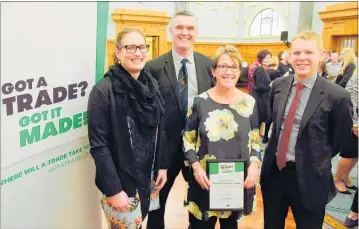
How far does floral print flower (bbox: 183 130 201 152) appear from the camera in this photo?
184 centimetres

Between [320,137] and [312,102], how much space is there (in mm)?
196

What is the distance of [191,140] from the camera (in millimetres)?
1870

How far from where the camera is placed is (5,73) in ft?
3.98

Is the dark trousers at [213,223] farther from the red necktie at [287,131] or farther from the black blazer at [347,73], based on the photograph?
the black blazer at [347,73]

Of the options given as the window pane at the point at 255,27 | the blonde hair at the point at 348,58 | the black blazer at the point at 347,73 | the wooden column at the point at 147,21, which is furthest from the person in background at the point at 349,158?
the window pane at the point at 255,27

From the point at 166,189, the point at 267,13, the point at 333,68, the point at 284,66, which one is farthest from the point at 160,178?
the point at 267,13

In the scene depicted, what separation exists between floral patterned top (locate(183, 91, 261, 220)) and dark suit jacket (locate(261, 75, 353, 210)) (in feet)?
0.88

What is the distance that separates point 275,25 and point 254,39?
1142 millimetres

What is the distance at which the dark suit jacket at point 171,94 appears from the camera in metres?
2.02

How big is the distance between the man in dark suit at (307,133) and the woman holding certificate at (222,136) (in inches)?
6.4

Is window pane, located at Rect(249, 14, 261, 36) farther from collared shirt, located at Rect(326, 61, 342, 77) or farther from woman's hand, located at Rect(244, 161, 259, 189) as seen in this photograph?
woman's hand, located at Rect(244, 161, 259, 189)

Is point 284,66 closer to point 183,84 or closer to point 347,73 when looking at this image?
point 347,73

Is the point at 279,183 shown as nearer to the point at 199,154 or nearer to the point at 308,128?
the point at 308,128

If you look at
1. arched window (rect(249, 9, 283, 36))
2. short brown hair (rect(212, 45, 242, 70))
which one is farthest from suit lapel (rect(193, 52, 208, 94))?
arched window (rect(249, 9, 283, 36))
